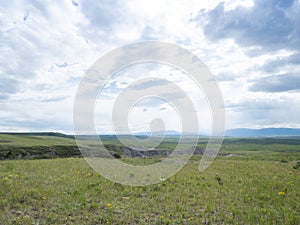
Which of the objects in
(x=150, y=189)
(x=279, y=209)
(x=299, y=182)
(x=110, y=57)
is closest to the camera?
(x=279, y=209)

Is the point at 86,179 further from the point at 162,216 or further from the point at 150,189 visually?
the point at 162,216

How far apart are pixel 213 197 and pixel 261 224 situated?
155 inches

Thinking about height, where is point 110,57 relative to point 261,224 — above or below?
above

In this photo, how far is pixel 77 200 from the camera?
40.8 feet

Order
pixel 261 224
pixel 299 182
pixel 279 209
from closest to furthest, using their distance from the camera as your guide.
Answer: pixel 261 224, pixel 279 209, pixel 299 182

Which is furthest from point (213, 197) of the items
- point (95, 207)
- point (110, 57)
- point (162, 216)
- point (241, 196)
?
point (110, 57)

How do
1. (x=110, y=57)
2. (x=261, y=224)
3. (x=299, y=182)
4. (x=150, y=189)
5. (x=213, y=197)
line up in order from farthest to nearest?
(x=110, y=57)
(x=299, y=182)
(x=150, y=189)
(x=213, y=197)
(x=261, y=224)

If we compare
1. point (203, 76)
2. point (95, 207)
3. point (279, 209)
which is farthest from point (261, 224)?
point (203, 76)

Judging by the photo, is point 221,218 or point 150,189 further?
point 150,189

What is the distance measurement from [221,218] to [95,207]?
5482mm

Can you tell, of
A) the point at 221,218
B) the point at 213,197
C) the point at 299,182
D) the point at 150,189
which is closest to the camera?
the point at 221,218

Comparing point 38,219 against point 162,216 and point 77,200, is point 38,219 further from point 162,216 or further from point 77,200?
point 162,216

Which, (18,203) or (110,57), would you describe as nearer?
(18,203)

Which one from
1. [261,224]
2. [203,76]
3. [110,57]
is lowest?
[261,224]
